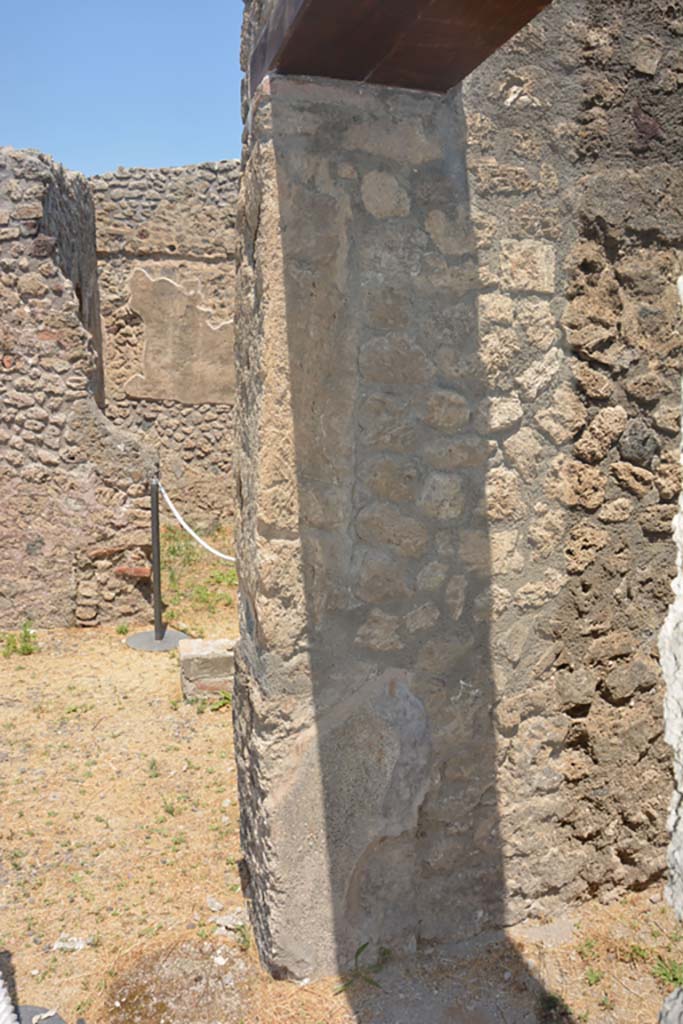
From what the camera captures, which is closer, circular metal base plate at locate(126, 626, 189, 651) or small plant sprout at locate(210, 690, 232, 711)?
small plant sprout at locate(210, 690, 232, 711)

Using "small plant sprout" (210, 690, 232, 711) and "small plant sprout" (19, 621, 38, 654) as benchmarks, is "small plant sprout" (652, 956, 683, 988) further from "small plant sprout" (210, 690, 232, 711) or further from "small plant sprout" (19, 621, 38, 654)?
"small plant sprout" (19, 621, 38, 654)

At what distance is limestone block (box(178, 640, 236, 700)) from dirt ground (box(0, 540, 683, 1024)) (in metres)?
0.12

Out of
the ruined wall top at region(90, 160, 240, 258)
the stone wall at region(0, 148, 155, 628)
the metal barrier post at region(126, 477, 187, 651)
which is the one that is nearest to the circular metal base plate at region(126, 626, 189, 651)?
the metal barrier post at region(126, 477, 187, 651)

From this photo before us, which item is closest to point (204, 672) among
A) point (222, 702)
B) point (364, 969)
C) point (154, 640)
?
point (222, 702)

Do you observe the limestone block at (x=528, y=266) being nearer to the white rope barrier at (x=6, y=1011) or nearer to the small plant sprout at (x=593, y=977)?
the small plant sprout at (x=593, y=977)

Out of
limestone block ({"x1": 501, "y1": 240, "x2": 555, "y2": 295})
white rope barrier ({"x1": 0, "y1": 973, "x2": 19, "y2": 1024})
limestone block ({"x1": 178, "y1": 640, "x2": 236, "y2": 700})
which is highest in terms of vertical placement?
limestone block ({"x1": 501, "y1": 240, "x2": 555, "y2": 295})

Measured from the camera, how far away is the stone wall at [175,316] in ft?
29.0

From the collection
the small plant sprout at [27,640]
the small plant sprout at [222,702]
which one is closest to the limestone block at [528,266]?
the small plant sprout at [222,702]

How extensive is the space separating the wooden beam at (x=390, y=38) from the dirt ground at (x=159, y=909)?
2586mm

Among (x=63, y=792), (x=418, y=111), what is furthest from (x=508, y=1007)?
(x=418, y=111)

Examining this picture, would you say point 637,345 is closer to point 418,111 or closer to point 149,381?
point 418,111

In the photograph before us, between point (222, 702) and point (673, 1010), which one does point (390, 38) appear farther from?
point (222, 702)

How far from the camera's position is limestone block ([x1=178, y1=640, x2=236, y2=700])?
4.82 m

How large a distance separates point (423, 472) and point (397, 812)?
103 centimetres
